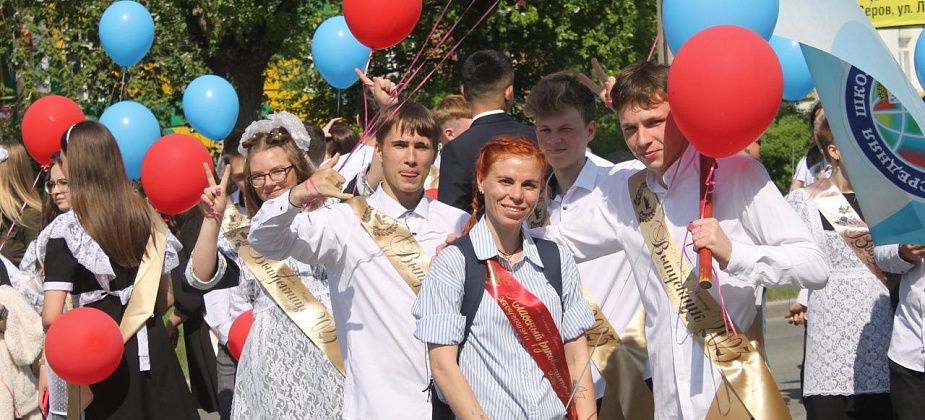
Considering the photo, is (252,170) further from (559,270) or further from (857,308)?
(857,308)

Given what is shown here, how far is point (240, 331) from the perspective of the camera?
626 centimetres

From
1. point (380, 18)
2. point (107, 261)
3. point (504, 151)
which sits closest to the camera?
point (504, 151)

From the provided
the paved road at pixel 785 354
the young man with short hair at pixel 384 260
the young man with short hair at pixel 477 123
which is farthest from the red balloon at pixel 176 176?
the paved road at pixel 785 354

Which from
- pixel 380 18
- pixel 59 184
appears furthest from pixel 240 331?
pixel 380 18

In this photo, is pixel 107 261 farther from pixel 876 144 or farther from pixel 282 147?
pixel 876 144

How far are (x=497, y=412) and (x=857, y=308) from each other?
316cm

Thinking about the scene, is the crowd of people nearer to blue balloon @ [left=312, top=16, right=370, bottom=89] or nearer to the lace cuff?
the lace cuff

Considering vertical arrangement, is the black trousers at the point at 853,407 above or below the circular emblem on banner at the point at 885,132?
below

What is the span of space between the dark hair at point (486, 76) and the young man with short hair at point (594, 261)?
88 centimetres

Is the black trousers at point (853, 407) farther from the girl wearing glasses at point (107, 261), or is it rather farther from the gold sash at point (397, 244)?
the girl wearing glasses at point (107, 261)

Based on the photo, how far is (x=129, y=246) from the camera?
585 cm

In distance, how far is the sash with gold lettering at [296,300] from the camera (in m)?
5.55

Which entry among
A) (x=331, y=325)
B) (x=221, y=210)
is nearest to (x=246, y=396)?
(x=331, y=325)

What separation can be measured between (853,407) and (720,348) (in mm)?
2701
